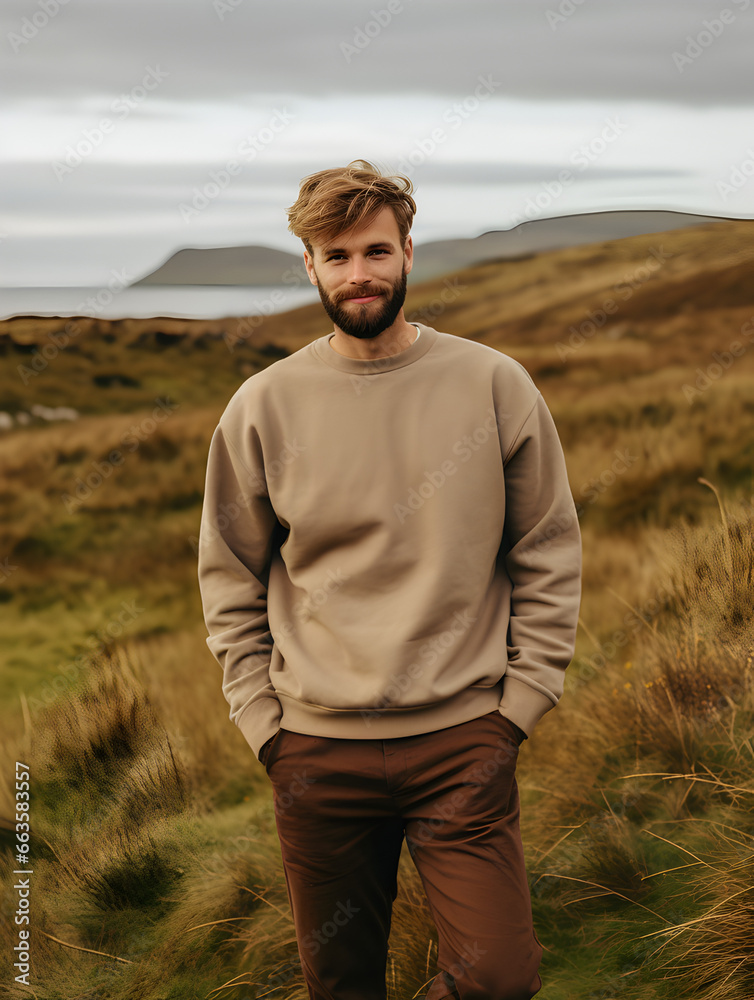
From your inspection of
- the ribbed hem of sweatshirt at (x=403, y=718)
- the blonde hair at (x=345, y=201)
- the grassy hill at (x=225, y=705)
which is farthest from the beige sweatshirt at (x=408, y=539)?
the grassy hill at (x=225, y=705)

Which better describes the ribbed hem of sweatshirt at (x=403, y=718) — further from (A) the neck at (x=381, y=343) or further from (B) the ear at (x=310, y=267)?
(B) the ear at (x=310, y=267)

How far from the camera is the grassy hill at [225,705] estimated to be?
286cm

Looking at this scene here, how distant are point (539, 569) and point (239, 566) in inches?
27.4


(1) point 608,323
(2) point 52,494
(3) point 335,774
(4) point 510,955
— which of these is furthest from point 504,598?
(1) point 608,323

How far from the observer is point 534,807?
11.0 feet

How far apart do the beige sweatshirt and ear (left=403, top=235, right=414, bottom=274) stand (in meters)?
0.15

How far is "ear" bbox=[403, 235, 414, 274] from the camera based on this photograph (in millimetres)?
1932

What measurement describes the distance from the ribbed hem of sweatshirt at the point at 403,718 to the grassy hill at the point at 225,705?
1211 mm

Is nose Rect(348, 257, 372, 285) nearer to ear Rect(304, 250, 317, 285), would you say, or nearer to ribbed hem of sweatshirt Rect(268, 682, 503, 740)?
ear Rect(304, 250, 317, 285)

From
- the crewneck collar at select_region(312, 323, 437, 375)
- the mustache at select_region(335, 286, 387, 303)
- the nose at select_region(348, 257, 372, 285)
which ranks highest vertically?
the nose at select_region(348, 257, 372, 285)

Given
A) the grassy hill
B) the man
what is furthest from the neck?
the grassy hill

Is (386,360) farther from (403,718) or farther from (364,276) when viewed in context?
(403,718)

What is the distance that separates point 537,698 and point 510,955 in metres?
0.51

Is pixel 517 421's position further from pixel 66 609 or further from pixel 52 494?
pixel 52 494
